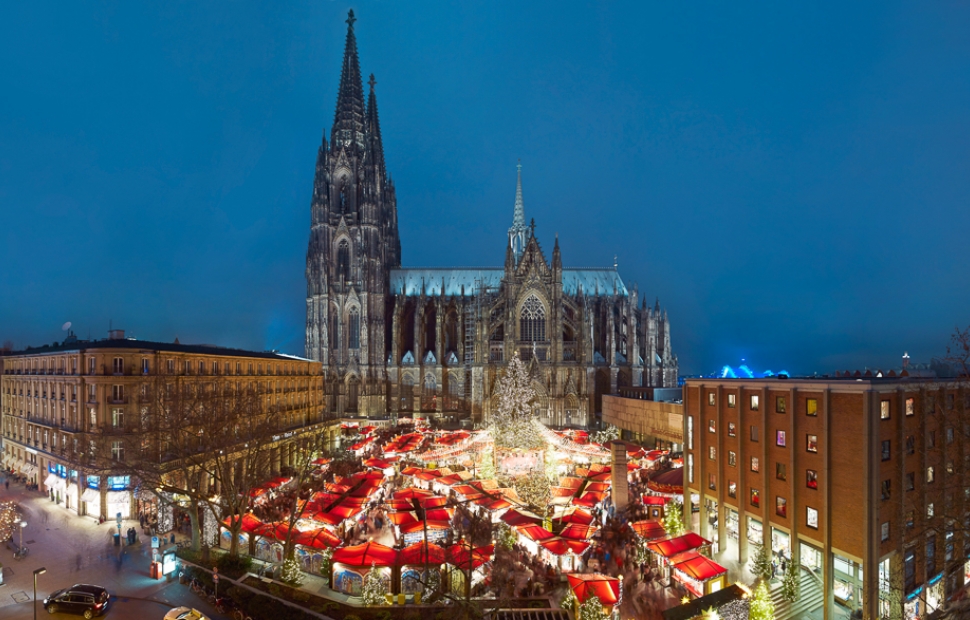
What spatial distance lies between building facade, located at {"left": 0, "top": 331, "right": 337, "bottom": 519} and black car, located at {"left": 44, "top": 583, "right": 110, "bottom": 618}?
675cm

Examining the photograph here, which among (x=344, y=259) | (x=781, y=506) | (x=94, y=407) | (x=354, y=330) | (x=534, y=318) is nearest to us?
(x=781, y=506)

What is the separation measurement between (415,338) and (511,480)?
37155 millimetres

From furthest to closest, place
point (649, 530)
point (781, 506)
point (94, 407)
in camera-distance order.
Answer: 1. point (94, 407)
2. point (649, 530)
3. point (781, 506)

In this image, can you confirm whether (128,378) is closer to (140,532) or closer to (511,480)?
(140,532)

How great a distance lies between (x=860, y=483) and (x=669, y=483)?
14921 millimetres

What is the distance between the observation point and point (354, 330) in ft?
229

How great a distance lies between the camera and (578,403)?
6406cm

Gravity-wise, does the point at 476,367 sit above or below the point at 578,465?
above

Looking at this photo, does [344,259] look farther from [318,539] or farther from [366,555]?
[366,555]

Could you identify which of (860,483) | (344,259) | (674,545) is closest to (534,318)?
(344,259)

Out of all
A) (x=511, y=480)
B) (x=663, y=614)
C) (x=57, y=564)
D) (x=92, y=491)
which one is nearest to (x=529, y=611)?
(x=663, y=614)

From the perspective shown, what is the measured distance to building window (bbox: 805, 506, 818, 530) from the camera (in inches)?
833

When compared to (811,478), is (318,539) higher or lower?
lower

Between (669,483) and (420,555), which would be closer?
(420,555)
